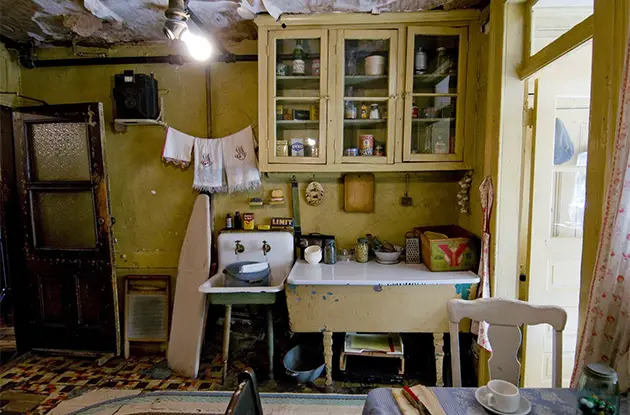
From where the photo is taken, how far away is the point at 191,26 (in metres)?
2.29

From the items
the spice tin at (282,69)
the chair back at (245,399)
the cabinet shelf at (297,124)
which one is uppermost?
the spice tin at (282,69)

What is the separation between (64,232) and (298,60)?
2353 mm

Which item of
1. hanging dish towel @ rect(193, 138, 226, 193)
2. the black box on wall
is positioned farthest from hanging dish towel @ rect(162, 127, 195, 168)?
the black box on wall

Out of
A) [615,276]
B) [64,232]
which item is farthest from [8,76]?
[615,276]

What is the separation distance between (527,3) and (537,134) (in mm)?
724

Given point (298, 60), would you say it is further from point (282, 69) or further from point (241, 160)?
point (241, 160)

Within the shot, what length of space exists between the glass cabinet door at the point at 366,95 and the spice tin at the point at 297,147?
0.26 m

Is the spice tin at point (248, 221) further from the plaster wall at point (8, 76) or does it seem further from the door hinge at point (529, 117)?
the plaster wall at point (8, 76)

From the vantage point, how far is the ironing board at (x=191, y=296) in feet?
8.60

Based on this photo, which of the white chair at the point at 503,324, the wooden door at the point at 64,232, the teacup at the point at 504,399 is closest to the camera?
the teacup at the point at 504,399

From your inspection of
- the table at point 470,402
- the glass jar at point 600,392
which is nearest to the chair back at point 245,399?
the table at point 470,402

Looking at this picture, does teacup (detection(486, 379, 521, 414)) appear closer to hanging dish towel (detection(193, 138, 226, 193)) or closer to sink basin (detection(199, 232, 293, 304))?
sink basin (detection(199, 232, 293, 304))

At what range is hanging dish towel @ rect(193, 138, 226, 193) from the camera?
109 inches

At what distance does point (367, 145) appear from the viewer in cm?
251
